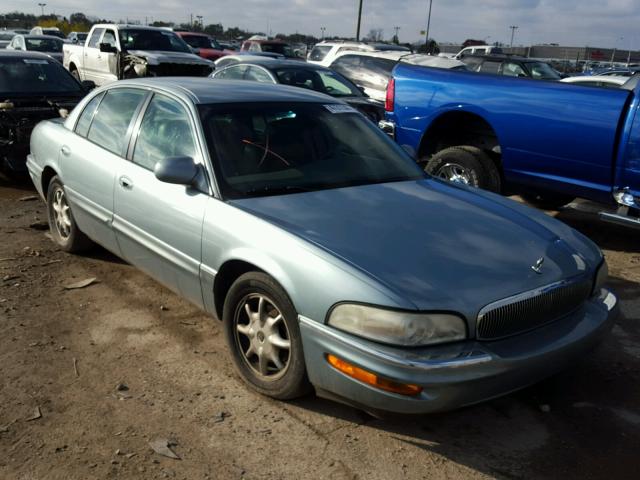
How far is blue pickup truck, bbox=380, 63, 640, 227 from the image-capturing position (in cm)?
561

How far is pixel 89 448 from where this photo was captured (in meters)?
2.97

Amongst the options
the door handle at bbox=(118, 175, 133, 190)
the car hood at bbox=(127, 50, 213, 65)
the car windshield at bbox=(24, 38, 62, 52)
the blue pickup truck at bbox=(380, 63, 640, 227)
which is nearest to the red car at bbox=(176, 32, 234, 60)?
the car windshield at bbox=(24, 38, 62, 52)

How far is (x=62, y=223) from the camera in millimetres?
5449

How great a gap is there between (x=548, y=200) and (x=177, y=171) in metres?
5.04

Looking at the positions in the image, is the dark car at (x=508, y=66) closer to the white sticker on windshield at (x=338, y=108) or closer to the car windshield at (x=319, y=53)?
the car windshield at (x=319, y=53)

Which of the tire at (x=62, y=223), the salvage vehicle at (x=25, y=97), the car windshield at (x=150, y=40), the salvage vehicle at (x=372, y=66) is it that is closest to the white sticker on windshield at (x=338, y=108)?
the tire at (x=62, y=223)

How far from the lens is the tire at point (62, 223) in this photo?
17.4ft

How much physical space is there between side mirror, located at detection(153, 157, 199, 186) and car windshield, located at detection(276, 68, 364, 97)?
6.67 meters

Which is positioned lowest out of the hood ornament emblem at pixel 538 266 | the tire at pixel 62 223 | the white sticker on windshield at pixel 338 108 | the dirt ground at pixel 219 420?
the dirt ground at pixel 219 420

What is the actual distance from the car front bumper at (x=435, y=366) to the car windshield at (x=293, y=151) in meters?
1.08

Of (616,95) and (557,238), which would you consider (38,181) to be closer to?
(557,238)

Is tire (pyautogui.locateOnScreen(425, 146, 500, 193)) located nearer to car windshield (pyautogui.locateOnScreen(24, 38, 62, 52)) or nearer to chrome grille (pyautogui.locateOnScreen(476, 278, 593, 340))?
chrome grille (pyautogui.locateOnScreen(476, 278, 593, 340))

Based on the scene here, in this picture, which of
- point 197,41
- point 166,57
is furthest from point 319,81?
point 197,41

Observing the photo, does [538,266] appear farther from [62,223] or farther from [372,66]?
[372,66]
